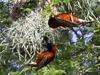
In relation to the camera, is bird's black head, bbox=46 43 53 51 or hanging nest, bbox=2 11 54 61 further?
hanging nest, bbox=2 11 54 61

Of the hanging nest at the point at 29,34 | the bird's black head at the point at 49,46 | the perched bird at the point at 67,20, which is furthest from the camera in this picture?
the hanging nest at the point at 29,34

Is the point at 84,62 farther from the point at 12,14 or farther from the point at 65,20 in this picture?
the point at 65,20

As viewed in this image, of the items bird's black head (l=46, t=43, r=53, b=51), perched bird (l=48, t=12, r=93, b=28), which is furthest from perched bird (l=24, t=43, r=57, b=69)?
perched bird (l=48, t=12, r=93, b=28)

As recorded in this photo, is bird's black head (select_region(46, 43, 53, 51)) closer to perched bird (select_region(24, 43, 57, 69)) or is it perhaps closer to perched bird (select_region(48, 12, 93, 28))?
perched bird (select_region(24, 43, 57, 69))

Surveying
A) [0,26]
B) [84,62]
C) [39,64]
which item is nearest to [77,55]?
[84,62]

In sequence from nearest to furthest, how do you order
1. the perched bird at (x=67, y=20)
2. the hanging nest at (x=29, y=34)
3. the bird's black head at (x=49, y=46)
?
the perched bird at (x=67, y=20), the bird's black head at (x=49, y=46), the hanging nest at (x=29, y=34)

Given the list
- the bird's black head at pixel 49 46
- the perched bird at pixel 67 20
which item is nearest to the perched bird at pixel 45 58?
the bird's black head at pixel 49 46

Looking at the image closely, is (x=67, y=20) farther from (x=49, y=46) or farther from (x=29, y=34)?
(x=29, y=34)

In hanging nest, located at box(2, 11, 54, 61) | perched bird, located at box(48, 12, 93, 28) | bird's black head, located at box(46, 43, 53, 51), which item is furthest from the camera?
hanging nest, located at box(2, 11, 54, 61)

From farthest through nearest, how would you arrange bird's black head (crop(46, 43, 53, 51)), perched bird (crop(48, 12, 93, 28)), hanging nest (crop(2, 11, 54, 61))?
hanging nest (crop(2, 11, 54, 61)) < bird's black head (crop(46, 43, 53, 51)) < perched bird (crop(48, 12, 93, 28))

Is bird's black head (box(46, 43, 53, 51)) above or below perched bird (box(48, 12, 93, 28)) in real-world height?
below

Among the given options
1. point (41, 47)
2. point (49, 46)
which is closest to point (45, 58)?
point (49, 46)

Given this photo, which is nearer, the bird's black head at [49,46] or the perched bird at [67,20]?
the perched bird at [67,20]

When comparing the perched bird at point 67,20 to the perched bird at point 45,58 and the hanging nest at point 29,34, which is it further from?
the hanging nest at point 29,34
